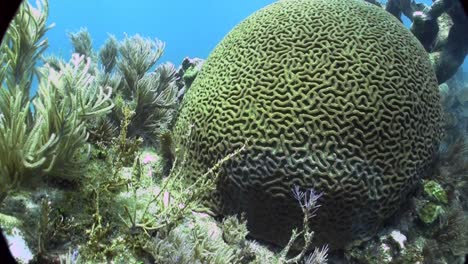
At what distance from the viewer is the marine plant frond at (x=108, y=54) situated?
6324 millimetres

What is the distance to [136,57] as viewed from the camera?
5.52 m

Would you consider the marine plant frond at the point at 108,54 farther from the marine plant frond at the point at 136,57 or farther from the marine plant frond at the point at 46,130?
the marine plant frond at the point at 46,130

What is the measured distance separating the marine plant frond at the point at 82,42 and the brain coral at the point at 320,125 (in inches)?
96.9

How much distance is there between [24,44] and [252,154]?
246 cm

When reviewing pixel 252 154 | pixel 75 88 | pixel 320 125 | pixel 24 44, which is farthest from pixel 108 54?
pixel 320 125

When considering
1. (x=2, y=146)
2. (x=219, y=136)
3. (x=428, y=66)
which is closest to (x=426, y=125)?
(x=428, y=66)

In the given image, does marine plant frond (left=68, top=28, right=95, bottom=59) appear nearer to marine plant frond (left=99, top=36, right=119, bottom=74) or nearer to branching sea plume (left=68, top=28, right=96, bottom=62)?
branching sea plume (left=68, top=28, right=96, bottom=62)

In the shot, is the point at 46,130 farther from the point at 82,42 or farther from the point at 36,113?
the point at 82,42

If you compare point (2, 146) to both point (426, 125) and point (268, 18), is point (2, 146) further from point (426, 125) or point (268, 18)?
point (426, 125)

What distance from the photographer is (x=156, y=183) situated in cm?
450

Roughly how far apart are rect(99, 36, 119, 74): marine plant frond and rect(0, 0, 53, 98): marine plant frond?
7.98ft

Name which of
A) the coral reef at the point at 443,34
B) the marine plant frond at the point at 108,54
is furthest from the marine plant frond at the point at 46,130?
the coral reef at the point at 443,34

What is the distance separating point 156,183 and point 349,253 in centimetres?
226

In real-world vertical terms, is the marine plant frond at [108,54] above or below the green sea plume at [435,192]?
below
